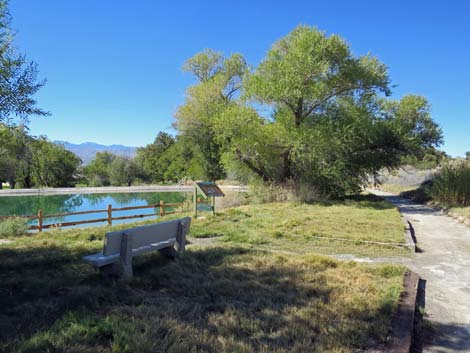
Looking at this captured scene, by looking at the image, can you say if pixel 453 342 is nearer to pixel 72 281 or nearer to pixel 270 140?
pixel 72 281

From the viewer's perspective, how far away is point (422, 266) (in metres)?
5.86

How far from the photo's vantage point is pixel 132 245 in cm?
472

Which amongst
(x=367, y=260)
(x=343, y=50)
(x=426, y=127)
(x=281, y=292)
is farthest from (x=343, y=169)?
(x=426, y=127)

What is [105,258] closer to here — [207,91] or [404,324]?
[404,324]

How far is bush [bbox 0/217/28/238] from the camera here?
950 centimetres

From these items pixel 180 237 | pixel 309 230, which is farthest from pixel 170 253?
pixel 309 230

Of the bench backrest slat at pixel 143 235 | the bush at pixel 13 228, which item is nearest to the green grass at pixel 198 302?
the bench backrest slat at pixel 143 235

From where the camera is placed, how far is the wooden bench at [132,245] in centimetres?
440

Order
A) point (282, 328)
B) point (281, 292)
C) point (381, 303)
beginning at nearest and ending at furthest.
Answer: point (282, 328)
point (381, 303)
point (281, 292)

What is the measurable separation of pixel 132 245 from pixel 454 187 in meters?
13.5

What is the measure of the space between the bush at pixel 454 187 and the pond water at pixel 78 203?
13.7 m

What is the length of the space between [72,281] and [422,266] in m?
5.32

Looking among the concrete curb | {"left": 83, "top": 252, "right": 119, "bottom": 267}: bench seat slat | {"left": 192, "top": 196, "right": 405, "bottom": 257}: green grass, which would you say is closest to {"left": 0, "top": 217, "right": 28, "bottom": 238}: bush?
{"left": 192, "top": 196, "right": 405, "bottom": 257}: green grass

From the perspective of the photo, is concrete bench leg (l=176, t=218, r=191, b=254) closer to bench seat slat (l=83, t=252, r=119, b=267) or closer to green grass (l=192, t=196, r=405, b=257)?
bench seat slat (l=83, t=252, r=119, b=267)
